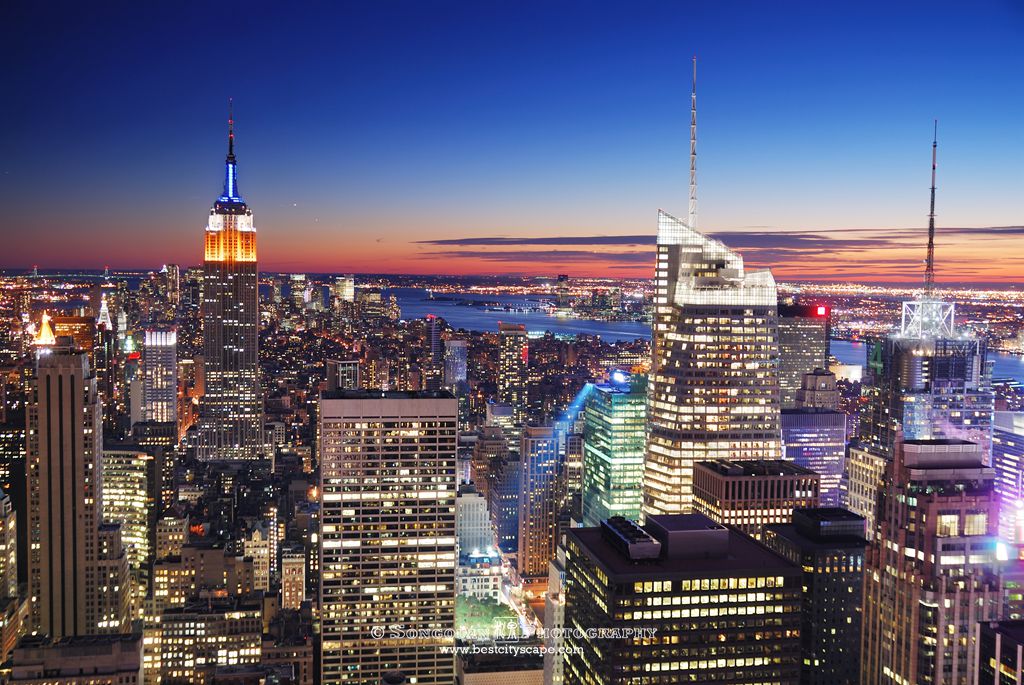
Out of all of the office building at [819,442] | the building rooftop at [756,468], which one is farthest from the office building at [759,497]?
the office building at [819,442]

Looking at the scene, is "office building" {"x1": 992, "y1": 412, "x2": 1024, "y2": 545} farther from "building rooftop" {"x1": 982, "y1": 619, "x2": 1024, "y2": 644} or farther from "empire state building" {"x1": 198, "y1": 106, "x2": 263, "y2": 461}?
"empire state building" {"x1": 198, "y1": 106, "x2": 263, "y2": 461}

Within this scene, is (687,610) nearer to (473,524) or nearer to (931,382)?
(473,524)

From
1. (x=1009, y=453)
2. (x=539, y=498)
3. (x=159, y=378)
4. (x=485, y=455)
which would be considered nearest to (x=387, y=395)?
(x=539, y=498)

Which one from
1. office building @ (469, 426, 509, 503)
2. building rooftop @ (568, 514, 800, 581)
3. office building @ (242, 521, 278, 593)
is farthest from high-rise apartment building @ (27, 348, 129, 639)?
building rooftop @ (568, 514, 800, 581)

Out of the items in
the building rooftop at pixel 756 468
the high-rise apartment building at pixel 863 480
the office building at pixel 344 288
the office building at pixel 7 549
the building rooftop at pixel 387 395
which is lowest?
the office building at pixel 7 549

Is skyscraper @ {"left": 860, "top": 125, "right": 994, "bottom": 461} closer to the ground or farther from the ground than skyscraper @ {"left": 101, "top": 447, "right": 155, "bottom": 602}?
farther from the ground

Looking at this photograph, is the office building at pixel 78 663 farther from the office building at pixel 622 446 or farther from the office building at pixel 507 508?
the office building at pixel 507 508

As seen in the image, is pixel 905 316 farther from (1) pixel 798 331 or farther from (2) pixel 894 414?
(1) pixel 798 331
